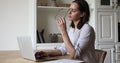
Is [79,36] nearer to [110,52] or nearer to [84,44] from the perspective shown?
[84,44]

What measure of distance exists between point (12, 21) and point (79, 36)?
2359mm

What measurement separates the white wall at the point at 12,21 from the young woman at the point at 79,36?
218cm

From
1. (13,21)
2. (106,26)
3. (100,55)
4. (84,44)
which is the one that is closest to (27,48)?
(84,44)

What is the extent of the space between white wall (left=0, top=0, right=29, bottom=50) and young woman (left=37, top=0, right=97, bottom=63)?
7.14 feet

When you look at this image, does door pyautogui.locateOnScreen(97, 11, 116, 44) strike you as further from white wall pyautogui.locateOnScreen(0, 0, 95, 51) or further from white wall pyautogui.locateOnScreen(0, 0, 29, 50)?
white wall pyautogui.locateOnScreen(0, 0, 29, 50)

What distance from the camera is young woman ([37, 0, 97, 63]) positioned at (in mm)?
1515

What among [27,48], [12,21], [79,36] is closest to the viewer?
[27,48]

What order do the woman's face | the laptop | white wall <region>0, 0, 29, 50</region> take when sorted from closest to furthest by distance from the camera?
the laptop → the woman's face → white wall <region>0, 0, 29, 50</region>

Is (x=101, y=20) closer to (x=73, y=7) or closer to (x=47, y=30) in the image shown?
(x=47, y=30)

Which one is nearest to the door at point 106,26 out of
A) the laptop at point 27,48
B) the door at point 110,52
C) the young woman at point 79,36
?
the door at point 110,52

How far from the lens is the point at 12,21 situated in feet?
12.5

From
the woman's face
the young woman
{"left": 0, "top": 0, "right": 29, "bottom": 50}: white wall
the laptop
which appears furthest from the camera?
{"left": 0, "top": 0, "right": 29, "bottom": 50}: white wall

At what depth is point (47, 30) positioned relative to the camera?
4.04 meters

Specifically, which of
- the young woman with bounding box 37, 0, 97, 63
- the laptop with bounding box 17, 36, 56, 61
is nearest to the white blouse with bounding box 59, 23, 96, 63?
the young woman with bounding box 37, 0, 97, 63
